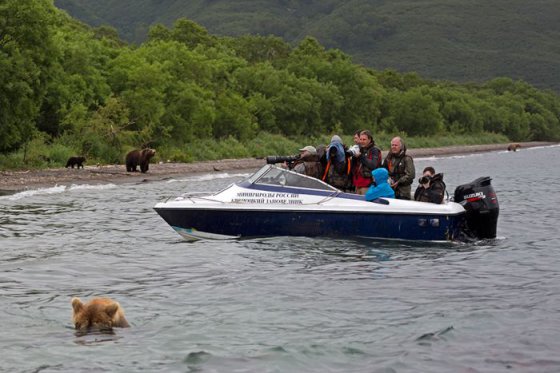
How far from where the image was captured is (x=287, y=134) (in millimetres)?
84875

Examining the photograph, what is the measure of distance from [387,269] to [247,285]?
266cm

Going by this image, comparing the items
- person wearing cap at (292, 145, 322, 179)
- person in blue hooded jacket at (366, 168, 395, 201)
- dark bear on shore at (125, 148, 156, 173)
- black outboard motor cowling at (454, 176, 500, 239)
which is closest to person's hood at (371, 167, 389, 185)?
person in blue hooded jacket at (366, 168, 395, 201)

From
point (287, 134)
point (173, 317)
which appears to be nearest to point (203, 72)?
point (287, 134)

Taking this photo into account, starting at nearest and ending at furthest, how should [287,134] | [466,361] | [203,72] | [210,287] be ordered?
1. [466,361]
2. [210,287]
3. [203,72]
4. [287,134]

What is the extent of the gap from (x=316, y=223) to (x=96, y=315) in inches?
291

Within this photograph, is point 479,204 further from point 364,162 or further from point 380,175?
point 364,162

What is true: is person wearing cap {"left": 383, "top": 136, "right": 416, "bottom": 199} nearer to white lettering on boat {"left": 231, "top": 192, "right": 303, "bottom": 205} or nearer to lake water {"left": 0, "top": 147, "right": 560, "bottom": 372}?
lake water {"left": 0, "top": 147, "right": 560, "bottom": 372}

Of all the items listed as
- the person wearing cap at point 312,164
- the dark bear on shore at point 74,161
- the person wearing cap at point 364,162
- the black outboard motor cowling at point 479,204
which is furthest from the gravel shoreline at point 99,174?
the black outboard motor cowling at point 479,204

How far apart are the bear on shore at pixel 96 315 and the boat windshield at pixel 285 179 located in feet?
23.8

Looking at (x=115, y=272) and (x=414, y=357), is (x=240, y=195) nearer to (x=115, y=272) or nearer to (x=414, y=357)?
(x=115, y=272)

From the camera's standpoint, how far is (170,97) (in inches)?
2331

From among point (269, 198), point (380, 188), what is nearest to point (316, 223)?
point (269, 198)

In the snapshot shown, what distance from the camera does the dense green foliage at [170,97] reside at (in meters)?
A: 38.8

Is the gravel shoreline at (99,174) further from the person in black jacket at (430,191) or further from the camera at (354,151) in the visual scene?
the person in black jacket at (430,191)
